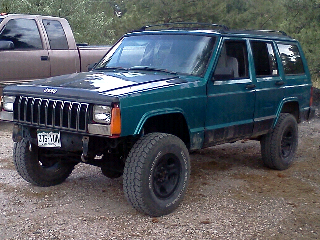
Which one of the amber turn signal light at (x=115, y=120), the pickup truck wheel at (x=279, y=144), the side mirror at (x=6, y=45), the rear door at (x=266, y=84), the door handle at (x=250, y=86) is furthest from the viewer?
the side mirror at (x=6, y=45)

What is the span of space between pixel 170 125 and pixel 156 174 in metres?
0.69

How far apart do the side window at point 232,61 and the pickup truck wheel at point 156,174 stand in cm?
98

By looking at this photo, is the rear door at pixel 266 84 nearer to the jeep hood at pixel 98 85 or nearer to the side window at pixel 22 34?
the jeep hood at pixel 98 85

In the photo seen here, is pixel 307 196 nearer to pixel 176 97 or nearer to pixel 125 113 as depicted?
pixel 176 97

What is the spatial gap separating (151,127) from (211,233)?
4.28 feet

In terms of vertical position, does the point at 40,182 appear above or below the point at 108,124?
below

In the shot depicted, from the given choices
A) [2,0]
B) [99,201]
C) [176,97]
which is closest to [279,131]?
[176,97]

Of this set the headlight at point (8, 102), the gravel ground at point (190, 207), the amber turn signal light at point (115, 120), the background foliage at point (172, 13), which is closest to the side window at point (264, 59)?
the gravel ground at point (190, 207)

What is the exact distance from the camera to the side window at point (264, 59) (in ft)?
20.7

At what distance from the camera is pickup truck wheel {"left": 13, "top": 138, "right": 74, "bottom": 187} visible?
5453 millimetres

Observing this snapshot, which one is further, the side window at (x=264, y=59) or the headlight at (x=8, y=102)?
the side window at (x=264, y=59)

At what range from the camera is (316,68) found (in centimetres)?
1366

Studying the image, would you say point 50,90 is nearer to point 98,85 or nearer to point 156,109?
point 98,85

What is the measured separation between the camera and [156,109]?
474 cm
